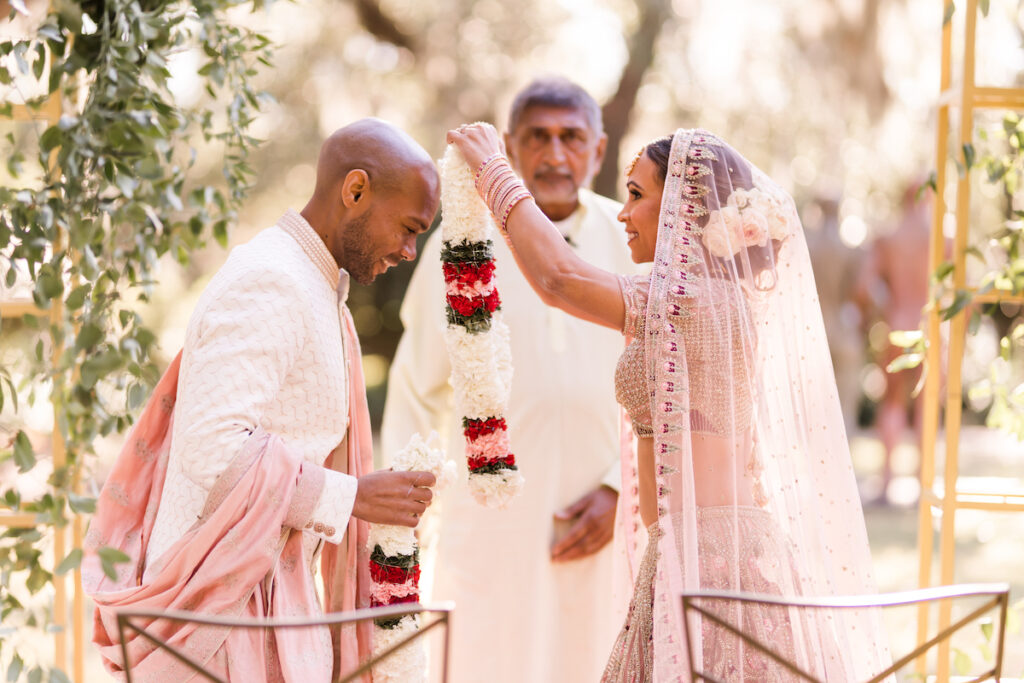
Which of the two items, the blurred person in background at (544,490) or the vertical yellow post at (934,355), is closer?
the vertical yellow post at (934,355)

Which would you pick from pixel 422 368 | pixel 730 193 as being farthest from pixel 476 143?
pixel 422 368

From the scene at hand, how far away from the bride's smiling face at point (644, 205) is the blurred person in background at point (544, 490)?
77cm

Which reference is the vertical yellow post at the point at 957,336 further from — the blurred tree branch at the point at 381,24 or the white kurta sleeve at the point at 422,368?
the blurred tree branch at the point at 381,24

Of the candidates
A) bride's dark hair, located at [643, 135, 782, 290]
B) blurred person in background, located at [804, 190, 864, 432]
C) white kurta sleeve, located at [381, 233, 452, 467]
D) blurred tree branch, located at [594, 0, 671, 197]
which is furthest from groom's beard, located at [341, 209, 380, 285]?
blurred person in background, located at [804, 190, 864, 432]

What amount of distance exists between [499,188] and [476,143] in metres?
0.15

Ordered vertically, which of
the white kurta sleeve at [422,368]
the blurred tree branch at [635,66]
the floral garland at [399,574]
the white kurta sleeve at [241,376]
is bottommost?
the floral garland at [399,574]

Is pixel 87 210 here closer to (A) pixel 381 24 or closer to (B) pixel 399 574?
(B) pixel 399 574

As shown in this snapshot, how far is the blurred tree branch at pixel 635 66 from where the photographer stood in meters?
9.52

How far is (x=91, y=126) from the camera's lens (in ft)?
9.29

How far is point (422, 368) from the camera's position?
387 centimetres

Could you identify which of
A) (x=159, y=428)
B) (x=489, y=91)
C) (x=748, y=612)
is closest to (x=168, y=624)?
(x=159, y=428)

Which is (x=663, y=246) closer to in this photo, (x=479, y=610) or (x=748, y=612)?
(x=748, y=612)

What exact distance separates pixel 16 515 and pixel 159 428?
2.62ft

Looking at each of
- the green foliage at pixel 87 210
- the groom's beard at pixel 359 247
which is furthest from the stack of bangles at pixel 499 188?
the green foliage at pixel 87 210
